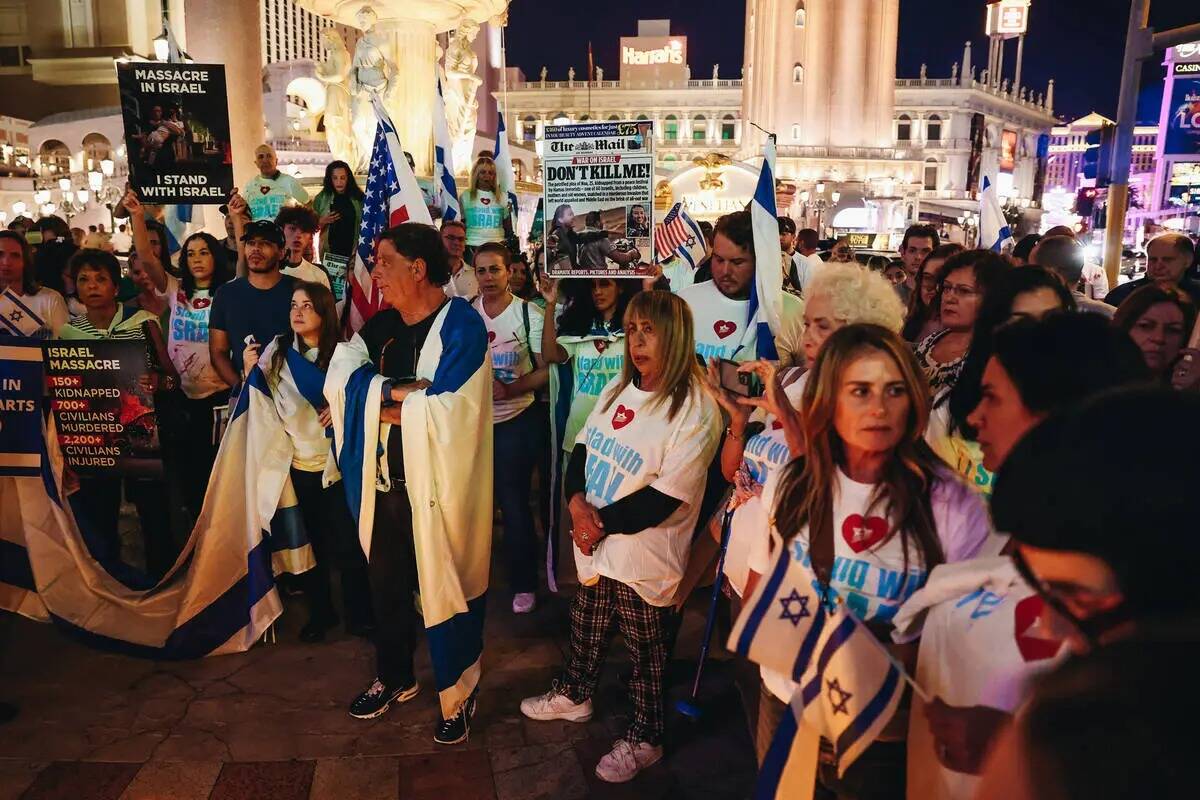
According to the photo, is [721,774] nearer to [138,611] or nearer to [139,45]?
[138,611]

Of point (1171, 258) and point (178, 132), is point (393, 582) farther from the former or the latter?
point (1171, 258)

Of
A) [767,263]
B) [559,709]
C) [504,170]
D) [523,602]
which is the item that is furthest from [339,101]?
[559,709]

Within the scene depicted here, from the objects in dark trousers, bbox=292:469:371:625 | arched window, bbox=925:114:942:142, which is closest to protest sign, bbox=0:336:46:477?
dark trousers, bbox=292:469:371:625

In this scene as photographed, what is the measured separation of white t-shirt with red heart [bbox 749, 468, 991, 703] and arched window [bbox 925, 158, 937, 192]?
295 feet

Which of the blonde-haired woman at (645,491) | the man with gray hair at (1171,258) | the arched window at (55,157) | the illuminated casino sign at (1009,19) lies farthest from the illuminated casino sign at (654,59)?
the blonde-haired woman at (645,491)

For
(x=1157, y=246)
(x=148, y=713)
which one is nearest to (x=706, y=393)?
(x=148, y=713)

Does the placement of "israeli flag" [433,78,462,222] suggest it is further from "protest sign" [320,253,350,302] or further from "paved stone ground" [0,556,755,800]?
"paved stone ground" [0,556,755,800]

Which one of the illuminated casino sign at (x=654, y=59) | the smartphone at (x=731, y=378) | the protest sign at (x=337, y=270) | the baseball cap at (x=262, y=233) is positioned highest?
the illuminated casino sign at (x=654, y=59)

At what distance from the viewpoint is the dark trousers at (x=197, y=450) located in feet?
17.0

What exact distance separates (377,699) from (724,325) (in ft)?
7.81

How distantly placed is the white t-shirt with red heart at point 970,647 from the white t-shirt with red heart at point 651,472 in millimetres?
1333

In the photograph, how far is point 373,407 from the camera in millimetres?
3436

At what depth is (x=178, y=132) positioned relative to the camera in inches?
219

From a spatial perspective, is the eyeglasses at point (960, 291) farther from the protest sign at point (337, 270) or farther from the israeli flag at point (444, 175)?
the protest sign at point (337, 270)
